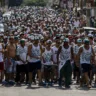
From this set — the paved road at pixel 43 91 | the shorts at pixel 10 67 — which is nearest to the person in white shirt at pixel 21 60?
the shorts at pixel 10 67

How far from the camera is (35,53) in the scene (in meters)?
15.8

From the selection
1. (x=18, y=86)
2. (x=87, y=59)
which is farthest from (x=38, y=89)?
(x=87, y=59)

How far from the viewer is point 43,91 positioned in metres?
14.6

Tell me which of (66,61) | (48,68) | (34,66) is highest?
(66,61)

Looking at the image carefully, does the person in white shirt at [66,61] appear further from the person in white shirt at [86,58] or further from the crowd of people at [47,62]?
the person in white shirt at [86,58]

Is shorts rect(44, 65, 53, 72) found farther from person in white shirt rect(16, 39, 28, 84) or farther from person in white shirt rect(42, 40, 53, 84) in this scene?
person in white shirt rect(16, 39, 28, 84)

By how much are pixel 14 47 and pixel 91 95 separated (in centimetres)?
357

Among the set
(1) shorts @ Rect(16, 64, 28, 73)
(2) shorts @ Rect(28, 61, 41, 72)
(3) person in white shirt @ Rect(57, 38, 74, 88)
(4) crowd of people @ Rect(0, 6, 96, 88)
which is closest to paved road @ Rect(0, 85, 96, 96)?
(3) person in white shirt @ Rect(57, 38, 74, 88)

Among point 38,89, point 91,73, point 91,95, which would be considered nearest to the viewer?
point 91,95

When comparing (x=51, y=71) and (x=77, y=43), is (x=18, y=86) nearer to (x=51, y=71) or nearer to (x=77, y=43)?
(x=51, y=71)

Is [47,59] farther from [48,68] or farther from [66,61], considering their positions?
[66,61]

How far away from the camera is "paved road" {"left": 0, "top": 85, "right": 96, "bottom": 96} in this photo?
1399cm

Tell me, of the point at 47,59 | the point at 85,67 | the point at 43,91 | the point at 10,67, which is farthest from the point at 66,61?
the point at 10,67

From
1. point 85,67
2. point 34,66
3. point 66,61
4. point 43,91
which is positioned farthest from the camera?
point 34,66
